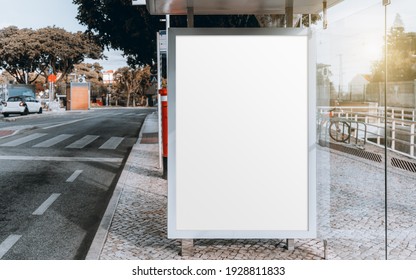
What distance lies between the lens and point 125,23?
1903cm

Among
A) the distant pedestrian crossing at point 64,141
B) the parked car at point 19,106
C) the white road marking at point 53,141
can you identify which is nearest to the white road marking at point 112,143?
the distant pedestrian crossing at point 64,141

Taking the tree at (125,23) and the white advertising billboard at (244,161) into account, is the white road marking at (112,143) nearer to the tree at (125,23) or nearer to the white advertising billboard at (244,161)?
the tree at (125,23)

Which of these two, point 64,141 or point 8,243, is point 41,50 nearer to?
point 64,141

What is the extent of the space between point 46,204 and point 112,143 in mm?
7995

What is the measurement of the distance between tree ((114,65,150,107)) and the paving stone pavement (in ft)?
202

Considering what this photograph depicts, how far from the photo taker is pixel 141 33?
1922 centimetres

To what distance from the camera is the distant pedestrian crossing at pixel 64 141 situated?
1336cm

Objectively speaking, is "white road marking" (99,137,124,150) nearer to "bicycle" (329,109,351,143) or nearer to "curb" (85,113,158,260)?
"bicycle" (329,109,351,143)

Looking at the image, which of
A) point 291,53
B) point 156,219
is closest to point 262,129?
point 291,53

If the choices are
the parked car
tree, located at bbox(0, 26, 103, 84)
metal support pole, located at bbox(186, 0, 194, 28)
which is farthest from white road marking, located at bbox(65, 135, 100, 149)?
tree, located at bbox(0, 26, 103, 84)

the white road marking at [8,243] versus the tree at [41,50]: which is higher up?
the tree at [41,50]

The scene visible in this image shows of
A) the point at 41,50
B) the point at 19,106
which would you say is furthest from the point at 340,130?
the point at 41,50

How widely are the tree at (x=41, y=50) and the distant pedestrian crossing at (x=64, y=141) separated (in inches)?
1305
